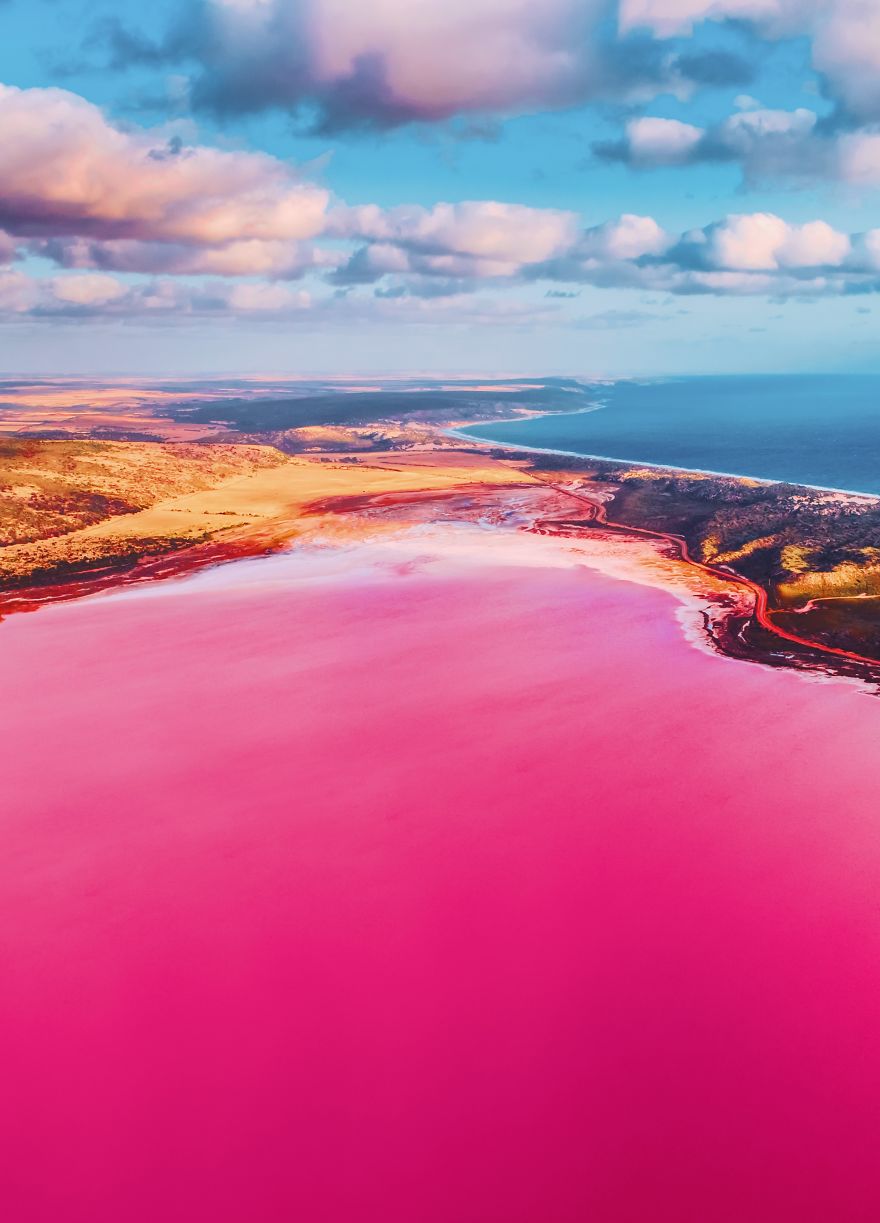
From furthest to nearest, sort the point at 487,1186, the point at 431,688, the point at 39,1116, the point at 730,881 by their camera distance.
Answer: the point at 431,688 < the point at 730,881 < the point at 39,1116 < the point at 487,1186

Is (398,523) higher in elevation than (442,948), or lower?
higher

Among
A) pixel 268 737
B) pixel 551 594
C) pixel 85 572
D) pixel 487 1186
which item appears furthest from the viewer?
pixel 85 572

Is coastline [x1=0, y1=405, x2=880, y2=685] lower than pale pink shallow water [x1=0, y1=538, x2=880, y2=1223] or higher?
higher

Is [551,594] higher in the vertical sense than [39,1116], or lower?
higher

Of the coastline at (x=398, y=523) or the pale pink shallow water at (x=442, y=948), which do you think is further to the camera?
the coastline at (x=398, y=523)

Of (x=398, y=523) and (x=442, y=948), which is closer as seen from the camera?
(x=442, y=948)

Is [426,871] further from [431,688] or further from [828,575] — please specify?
[828,575]

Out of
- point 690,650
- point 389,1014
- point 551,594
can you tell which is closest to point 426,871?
point 389,1014

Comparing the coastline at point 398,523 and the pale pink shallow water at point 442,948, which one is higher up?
the coastline at point 398,523
